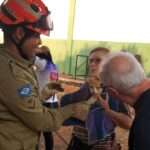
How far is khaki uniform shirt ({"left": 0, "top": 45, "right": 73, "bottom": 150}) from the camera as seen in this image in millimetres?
2559

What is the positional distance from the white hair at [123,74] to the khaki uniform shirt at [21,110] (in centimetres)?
41

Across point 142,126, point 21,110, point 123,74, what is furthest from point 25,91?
point 142,126

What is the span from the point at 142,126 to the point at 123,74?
1.00 feet

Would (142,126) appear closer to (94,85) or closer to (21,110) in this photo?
(21,110)

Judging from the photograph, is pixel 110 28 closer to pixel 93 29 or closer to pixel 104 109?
pixel 93 29

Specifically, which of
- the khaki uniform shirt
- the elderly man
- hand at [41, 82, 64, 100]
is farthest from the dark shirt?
hand at [41, 82, 64, 100]

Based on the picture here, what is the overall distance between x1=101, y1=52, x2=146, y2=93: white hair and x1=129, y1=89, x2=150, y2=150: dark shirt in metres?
0.09

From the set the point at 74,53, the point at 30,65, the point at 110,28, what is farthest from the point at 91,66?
the point at 74,53

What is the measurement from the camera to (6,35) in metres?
2.72

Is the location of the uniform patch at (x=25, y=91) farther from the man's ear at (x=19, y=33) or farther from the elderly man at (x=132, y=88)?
the elderly man at (x=132, y=88)

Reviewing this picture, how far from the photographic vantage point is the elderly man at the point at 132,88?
215 cm

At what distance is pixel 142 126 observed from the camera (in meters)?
2.15

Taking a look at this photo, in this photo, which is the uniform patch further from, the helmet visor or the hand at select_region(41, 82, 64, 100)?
the hand at select_region(41, 82, 64, 100)

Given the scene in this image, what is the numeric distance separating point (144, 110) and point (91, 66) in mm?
1492
